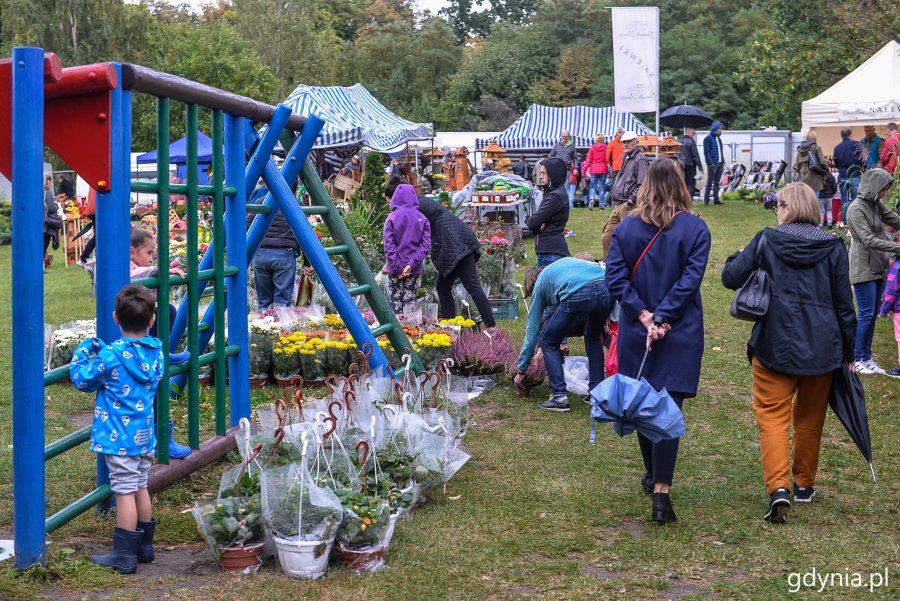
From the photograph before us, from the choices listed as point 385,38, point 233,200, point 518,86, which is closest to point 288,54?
point 385,38

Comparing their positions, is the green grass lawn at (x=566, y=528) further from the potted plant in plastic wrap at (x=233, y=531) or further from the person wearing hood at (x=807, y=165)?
the person wearing hood at (x=807, y=165)

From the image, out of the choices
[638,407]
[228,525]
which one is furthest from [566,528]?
[228,525]

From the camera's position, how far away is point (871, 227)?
8328 millimetres

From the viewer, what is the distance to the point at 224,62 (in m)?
44.8

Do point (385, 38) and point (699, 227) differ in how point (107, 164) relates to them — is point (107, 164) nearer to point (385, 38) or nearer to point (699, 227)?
point (699, 227)

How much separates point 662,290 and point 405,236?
4.80m

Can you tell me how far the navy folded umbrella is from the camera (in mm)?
5070

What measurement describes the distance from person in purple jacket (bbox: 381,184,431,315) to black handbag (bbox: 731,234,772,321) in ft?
16.0

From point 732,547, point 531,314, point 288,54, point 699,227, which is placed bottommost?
point 732,547

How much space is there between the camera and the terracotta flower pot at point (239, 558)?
14.5ft

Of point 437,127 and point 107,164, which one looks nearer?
point 107,164

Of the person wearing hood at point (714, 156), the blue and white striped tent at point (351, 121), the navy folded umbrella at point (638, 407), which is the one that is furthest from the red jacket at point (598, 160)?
the navy folded umbrella at point (638, 407)

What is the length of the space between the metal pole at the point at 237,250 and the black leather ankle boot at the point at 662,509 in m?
2.43

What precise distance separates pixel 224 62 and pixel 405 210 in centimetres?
3715
